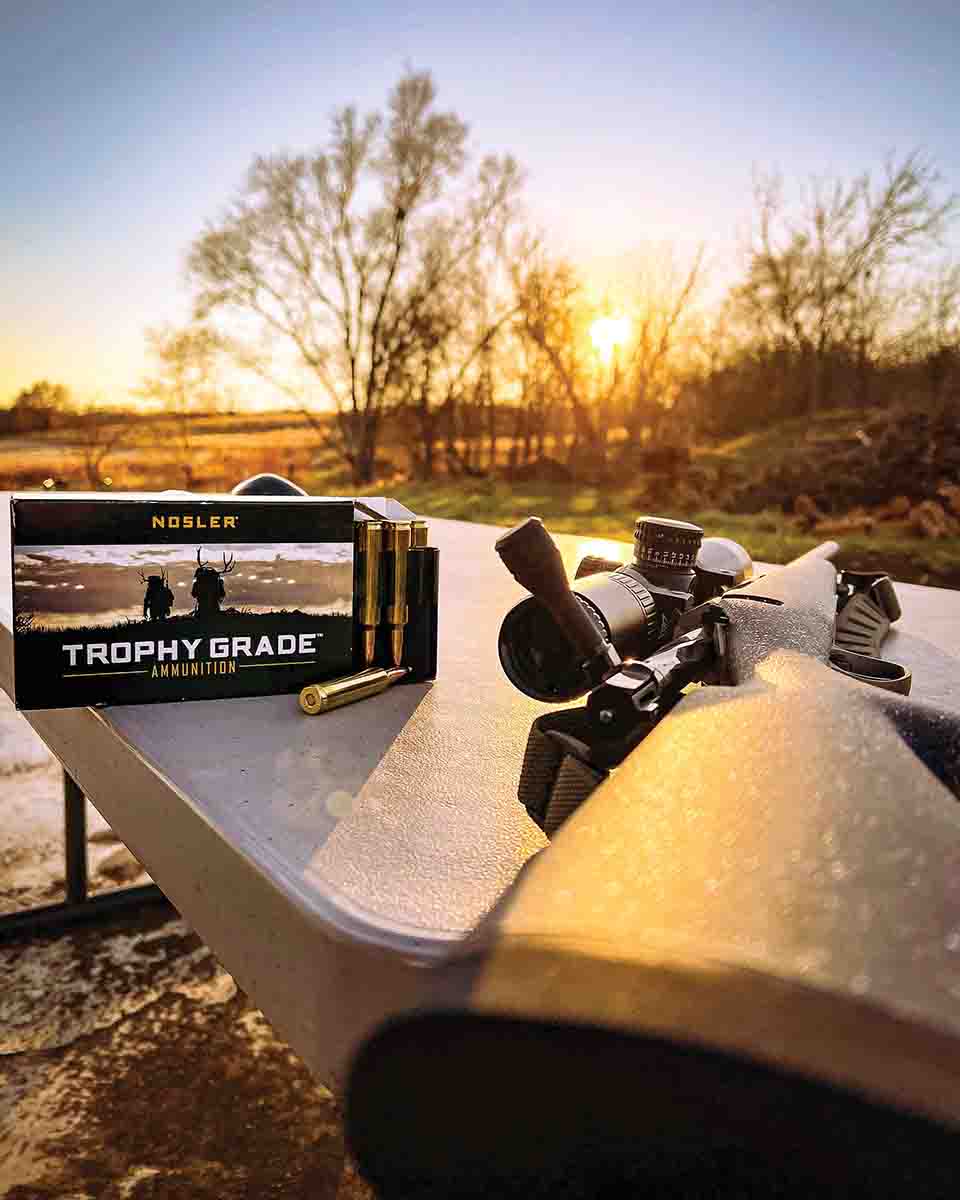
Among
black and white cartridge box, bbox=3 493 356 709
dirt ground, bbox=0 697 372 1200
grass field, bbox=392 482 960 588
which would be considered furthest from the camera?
grass field, bbox=392 482 960 588

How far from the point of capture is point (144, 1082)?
124 centimetres

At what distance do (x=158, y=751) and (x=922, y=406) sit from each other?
23.3 feet

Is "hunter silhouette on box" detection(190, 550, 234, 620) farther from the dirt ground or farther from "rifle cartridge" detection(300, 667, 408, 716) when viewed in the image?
the dirt ground

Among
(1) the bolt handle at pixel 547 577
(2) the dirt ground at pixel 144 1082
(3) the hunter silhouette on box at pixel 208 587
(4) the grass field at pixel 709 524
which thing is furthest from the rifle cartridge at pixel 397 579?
(4) the grass field at pixel 709 524

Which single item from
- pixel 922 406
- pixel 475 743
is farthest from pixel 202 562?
pixel 922 406

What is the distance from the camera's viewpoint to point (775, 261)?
7906 millimetres

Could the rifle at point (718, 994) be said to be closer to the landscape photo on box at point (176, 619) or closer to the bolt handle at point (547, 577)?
the bolt handle at point (547, 577)

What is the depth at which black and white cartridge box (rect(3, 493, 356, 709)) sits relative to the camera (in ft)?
2.22

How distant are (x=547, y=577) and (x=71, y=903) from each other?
1.45m

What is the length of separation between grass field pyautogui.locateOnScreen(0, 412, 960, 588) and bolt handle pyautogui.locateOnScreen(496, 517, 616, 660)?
13.2 ft

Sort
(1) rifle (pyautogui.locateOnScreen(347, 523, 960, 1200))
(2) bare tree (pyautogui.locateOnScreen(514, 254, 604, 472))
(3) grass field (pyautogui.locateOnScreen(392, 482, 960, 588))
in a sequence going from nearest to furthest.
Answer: (1) rifle (pyautogui.locateOnScreen(347, 523, 960, 1200)), (3) grass field (pyautogui.locateOnScreen(392, 482, 960, 588)), (2) bare tree (pyautogui.locateOnScreen(514, 254, 604, 472))

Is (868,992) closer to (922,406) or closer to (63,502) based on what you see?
(63,502)

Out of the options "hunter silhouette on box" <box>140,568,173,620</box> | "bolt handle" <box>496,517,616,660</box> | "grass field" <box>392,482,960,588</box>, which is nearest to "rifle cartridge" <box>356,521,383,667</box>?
"hunter silhouette on box" <box>140,568,173,620</box>

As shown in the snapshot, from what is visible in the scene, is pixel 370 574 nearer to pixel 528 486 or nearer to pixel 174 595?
pixel 174 595
